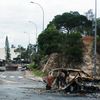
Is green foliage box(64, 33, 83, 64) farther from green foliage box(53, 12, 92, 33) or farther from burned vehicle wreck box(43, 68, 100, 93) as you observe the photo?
green foliage box(53, 12, 92, 33)

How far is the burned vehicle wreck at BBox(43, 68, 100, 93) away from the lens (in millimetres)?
32406

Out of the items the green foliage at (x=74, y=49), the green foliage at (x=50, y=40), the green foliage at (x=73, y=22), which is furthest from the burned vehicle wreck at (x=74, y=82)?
the green foliage at (x=73, y=22)

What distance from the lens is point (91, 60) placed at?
64.5 metres

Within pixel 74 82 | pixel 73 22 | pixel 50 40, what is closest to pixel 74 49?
pixel 50 40

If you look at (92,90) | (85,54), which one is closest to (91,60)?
(85,54)

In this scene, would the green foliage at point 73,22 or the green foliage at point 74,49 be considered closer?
the green foliage at point 74,49

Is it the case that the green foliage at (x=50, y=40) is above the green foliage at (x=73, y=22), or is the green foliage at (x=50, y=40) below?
below

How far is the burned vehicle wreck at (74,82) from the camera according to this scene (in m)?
32.4

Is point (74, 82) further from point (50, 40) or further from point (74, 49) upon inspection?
point (50, 40)

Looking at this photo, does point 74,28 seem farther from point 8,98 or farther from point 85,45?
point 8,98

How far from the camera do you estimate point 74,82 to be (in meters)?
32.6

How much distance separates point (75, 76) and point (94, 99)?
631 cm

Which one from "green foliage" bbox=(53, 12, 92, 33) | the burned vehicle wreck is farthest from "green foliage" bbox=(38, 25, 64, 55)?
the burned vehicle wreck

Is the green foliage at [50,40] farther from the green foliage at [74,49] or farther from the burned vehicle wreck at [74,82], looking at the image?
the burned vehicle wreck at [74,82]
